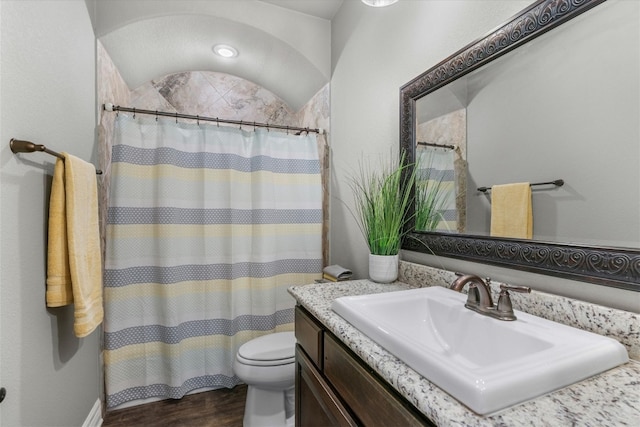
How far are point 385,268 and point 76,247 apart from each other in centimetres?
132

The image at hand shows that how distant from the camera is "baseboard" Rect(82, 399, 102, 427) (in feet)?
5.02

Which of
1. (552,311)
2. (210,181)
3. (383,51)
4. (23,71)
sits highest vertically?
(383,51)

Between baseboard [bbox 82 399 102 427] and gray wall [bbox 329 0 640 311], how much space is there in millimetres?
1644

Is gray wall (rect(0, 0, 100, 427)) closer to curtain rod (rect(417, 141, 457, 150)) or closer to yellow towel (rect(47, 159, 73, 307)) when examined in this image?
yellow towel (rect(47, 159, 73, 307))

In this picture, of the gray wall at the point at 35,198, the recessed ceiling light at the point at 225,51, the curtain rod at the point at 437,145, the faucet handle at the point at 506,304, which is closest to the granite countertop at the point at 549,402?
the faucet handle at the point at 506,304

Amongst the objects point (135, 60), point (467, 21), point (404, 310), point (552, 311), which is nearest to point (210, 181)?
point (135, 60)

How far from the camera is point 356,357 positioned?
788mm

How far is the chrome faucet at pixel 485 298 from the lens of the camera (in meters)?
0.79

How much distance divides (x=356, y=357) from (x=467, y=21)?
4.04 feet

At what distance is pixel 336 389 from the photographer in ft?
2.88

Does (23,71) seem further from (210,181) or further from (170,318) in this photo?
(170,318)

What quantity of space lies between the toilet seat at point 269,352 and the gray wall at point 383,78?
598 millimetres

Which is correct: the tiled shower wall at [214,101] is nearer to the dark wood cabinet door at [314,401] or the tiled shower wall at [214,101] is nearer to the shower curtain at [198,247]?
the shower curtain at [198,247]

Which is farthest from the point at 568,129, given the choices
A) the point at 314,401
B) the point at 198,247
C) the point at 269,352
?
the point at 198,247
